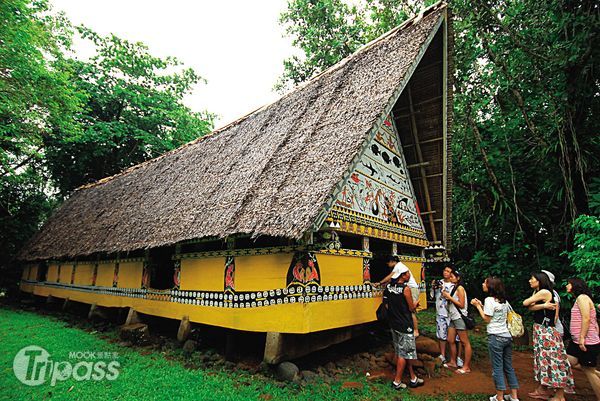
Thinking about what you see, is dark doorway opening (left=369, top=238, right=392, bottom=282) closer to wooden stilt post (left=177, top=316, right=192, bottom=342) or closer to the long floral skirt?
the long floral skirt

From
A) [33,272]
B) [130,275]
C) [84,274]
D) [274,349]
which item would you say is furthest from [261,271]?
[33,272]

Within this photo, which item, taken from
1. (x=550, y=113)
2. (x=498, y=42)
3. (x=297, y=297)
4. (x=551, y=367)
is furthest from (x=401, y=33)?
(x=551, y=367)

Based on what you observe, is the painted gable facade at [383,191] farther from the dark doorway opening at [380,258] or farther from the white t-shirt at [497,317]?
the white t-shirt at [497,317]

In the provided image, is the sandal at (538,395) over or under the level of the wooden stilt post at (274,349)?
under

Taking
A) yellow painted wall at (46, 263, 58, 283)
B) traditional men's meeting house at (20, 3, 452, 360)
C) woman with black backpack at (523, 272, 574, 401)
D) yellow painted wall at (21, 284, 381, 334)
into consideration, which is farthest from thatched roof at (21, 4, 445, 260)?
yellow painted wall at (46, 263, 58, 283)

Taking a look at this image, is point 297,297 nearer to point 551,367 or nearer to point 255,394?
point 255,394

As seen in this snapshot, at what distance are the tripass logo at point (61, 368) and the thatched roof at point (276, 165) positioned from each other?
2.04 m

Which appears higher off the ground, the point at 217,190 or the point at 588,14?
the point at 588,14

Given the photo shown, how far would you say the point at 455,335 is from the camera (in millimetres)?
5324

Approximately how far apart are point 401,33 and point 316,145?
317 centimetres

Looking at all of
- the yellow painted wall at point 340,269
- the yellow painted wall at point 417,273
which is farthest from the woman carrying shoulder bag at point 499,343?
the yellow painted wall at point 417,273

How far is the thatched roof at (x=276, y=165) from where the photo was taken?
15.1 feet

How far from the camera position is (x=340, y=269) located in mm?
5098

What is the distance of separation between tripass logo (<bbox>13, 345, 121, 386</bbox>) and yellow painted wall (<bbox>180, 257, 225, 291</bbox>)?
1683mm
